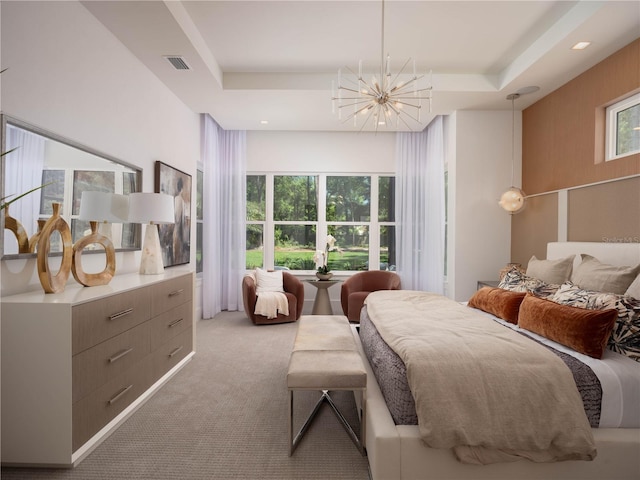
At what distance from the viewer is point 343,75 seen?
→ 13.3 feet

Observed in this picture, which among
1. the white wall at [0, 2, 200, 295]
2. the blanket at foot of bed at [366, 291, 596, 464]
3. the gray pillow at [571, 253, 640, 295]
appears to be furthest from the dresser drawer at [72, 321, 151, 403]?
the gray pillow at [571, 253, 640, 295]

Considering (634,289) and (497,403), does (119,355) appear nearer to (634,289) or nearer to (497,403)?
(497,403)

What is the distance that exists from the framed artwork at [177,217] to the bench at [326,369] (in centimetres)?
223

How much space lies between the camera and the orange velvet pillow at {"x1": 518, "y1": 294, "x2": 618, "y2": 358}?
190 cm

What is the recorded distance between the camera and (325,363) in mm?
2033

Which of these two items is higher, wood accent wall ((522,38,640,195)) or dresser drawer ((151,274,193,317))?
wood accent wall ((522,38,640,195))

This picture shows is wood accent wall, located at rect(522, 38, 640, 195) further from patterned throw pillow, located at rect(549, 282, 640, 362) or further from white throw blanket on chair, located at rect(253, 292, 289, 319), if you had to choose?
white throw blanket on chair, located at rect(253, 292, 289, 319)

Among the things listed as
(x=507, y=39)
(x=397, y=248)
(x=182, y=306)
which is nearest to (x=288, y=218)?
(x=397, y=248)

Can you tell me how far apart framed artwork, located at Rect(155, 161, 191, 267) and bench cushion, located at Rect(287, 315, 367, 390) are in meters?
2.24

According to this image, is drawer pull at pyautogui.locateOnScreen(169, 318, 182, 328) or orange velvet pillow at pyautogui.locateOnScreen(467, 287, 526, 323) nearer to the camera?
orange velvet pillow at pyautogui.locateOnScreen(467, 287, 526, 323)

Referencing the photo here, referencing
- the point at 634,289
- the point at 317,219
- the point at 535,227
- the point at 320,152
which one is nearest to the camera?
the point at 634,289

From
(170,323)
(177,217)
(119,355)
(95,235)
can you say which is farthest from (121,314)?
(177,217)

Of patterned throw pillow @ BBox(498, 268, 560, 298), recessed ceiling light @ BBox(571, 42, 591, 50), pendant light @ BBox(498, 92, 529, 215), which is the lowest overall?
patterned throw pillow @ BBox(498, 268, 560, 298)

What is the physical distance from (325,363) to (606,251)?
2.62m
